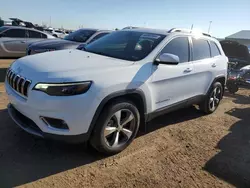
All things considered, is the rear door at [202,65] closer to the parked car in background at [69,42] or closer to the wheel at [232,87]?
the wheel at [232,87]

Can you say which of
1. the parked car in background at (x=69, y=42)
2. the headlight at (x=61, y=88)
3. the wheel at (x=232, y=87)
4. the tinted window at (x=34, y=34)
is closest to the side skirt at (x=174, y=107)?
the headlight at (x=61, y=88)

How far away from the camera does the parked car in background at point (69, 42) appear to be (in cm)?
810

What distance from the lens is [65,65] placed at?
11.0 feet

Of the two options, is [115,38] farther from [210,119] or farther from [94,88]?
[210,119]

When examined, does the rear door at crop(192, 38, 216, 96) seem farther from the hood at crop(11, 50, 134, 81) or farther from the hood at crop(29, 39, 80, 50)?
the hood at crop(29, 39, 80, 50)

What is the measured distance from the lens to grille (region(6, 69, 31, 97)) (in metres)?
3.15

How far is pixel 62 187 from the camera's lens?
115 inches

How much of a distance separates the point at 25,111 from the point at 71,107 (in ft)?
2.13

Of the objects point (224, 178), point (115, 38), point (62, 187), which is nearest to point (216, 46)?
point (115, 38)

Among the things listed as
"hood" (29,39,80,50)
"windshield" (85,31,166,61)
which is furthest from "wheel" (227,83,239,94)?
"hood" (29,39,80,50)

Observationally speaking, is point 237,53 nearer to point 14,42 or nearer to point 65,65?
point 65,65

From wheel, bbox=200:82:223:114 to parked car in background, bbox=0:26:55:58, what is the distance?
26.3ft

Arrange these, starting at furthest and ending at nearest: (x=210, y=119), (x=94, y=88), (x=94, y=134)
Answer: (x=210, y=119) < (x=94, y=134) < (x=94, y=88)

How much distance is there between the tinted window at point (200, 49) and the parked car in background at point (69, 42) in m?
4.27
